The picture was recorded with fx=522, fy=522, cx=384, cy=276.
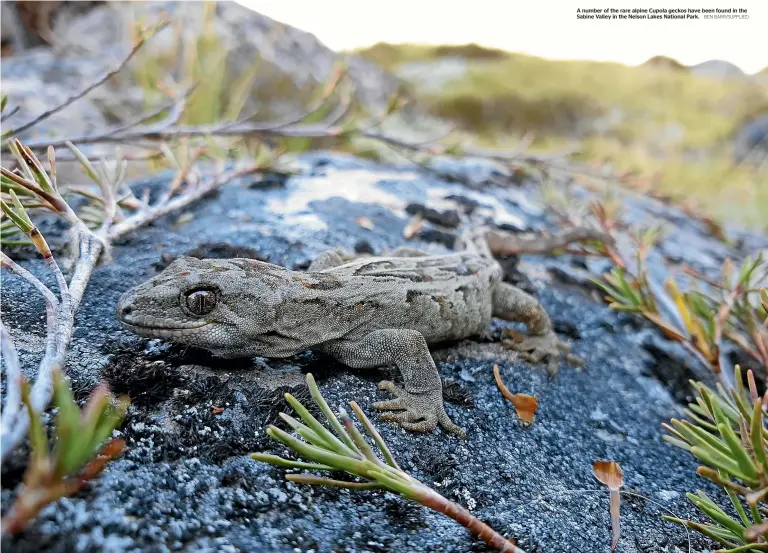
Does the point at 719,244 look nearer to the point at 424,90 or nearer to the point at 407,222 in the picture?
the point at 407,222

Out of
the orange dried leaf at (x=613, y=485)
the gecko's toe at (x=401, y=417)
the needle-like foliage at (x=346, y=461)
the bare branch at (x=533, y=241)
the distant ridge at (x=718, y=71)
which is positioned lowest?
the orange dried leaf at (x=613, y=485)

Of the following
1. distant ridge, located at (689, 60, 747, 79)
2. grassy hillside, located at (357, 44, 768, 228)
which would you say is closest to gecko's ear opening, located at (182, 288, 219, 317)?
grassy hillside, located at (357, 44, 768, 228)

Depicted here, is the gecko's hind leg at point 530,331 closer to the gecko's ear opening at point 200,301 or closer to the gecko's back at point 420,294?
the gecko's back at point 420,294

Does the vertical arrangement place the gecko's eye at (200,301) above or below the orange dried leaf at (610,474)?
above

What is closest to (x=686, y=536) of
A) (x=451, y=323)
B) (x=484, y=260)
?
(x=451, y=323)

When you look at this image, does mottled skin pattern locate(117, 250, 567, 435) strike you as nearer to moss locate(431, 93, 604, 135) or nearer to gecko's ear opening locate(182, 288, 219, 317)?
gecko's ear opening locate(182, 288, 219, 317)

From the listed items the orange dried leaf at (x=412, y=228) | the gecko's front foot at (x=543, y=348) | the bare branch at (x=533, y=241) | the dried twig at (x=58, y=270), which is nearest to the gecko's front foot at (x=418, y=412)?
the gecko's front foot at (x=543, y=348)
